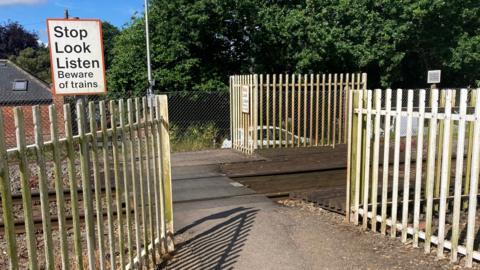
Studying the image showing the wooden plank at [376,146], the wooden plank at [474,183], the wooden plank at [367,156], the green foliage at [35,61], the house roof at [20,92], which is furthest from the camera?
the green foliage at [35,61]

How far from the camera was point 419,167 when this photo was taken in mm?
4844

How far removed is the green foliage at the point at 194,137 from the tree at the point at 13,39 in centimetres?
4983

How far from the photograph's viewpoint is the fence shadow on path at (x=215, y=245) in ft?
15.0

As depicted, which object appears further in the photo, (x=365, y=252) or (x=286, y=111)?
(x=286, y=111)

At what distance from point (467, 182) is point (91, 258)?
5.50 meters

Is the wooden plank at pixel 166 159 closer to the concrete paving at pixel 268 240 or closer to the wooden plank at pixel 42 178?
the concrete paving at pixel 268 240

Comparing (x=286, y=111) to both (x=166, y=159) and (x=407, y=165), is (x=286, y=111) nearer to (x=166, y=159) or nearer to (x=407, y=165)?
(x=407, y=165)

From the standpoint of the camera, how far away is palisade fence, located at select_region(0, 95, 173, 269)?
8.09 ft

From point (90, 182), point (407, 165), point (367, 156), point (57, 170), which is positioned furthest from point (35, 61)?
point (57, 170)

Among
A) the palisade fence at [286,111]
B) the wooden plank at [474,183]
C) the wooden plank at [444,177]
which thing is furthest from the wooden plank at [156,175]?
the palisade fence at [286,111]

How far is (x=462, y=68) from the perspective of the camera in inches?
979

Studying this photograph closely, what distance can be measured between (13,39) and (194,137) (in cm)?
5168

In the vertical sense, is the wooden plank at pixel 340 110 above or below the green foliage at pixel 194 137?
above

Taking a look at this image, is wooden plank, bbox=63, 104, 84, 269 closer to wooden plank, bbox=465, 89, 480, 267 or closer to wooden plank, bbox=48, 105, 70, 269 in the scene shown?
wooden plank, bbox=48, 105, 70, 269
